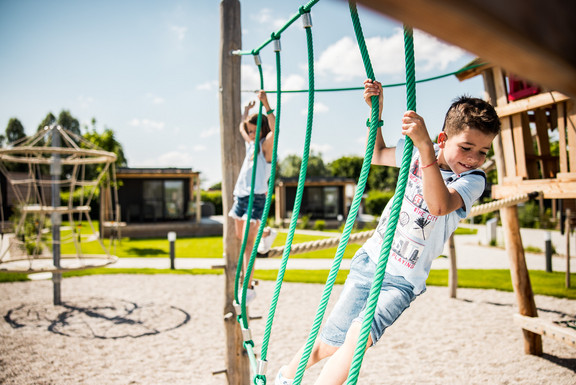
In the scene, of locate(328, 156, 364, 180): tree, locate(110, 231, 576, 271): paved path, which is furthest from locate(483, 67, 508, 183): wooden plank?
locate(328, 156, 364, 180): tree

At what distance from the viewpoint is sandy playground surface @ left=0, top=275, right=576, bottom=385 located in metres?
3.67

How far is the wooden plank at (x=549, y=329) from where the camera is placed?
118 inches

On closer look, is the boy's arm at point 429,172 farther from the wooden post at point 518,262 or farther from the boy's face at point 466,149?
the wooden post at point 518,262

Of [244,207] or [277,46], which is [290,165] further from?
[277,46]

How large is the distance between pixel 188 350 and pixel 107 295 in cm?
291

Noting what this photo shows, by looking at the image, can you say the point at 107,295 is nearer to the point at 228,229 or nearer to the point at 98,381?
the point at 98,381

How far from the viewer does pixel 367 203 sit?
87.4 ft

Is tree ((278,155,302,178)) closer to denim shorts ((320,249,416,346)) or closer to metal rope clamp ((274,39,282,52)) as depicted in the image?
metal rope clamp ((274,39,282,52))

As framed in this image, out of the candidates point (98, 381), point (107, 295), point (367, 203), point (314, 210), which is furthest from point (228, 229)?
point (367, 203)

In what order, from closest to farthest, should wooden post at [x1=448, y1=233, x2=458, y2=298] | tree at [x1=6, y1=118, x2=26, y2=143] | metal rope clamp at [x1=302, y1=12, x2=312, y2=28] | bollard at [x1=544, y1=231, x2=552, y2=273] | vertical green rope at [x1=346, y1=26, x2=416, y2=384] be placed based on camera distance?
vertical green rope at [x1=346, y1=26, x2=416, y2=384], metal rope clamp at [x1=302, y1=12, x2=312, y2=28], wooden post at [x1=448, y1=233, x2=458, y2=298], bollard at [x1=544, y1=231, x2=552, y2=273], tree at [x1=6, y1=118, x2=26, y2=143]

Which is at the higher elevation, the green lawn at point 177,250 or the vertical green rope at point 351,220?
the vertical green rope at point 351,220

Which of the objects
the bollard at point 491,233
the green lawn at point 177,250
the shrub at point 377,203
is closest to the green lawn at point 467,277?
the green lawn at point 177,250

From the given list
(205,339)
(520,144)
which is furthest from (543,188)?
(205,339)

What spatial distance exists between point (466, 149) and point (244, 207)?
184cm
